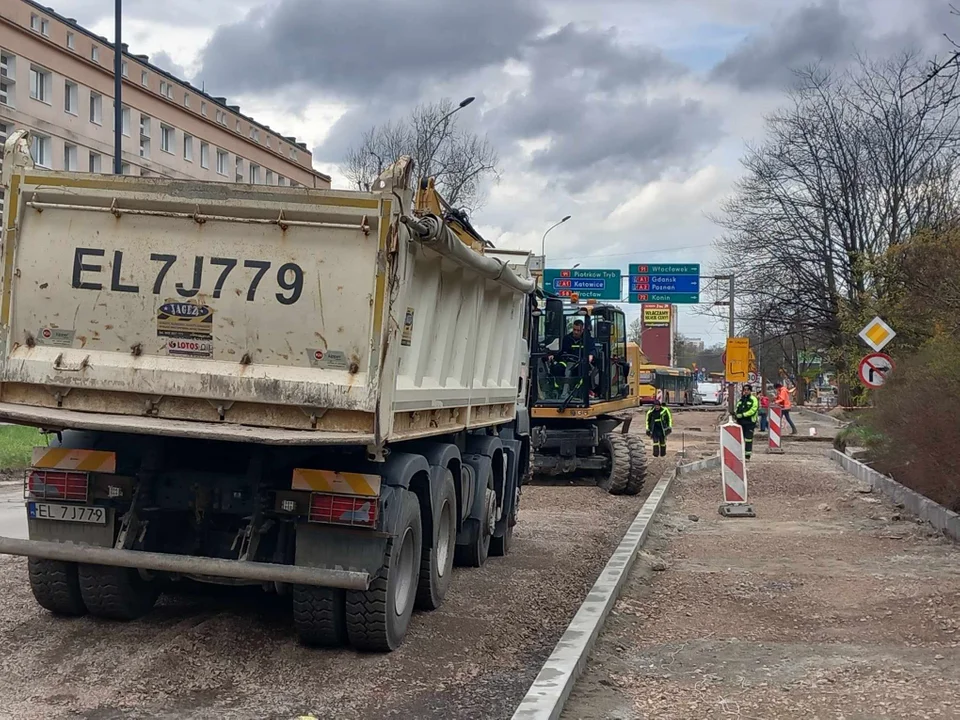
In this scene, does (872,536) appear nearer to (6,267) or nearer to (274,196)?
(274,196)

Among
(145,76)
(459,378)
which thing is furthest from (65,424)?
(145,76)

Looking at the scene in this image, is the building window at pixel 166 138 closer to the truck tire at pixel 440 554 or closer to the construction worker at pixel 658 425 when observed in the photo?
the construction worker at pixel 658 425

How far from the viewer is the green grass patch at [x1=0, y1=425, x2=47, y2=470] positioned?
17.2 meters

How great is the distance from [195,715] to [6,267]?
2.83 m

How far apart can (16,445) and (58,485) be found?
14.6 metres

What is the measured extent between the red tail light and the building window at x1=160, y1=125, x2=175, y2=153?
156ft

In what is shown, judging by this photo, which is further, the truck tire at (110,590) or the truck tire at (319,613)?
the truck tire at (110,590)

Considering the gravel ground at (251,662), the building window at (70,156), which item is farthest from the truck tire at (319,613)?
the building window at (70,156)

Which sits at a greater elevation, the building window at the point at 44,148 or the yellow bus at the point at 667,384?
the building window at the point at 44,148

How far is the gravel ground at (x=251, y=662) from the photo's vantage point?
538cm

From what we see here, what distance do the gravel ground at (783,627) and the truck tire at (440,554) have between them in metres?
1.21

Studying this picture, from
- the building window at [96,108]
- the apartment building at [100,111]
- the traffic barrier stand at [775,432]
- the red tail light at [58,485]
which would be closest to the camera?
the red tail light at [58,485]

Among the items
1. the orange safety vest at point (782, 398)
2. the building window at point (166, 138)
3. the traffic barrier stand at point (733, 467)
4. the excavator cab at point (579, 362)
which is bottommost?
the traffic barrier stand at point (733, 467)

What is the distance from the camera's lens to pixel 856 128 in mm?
40781
